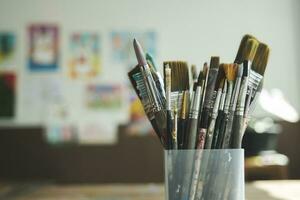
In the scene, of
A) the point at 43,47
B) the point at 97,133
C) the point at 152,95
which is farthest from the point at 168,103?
the point at 43,47

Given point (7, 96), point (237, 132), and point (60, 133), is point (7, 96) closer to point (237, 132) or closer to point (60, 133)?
point (60, 133)

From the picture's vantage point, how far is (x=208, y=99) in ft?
1.46

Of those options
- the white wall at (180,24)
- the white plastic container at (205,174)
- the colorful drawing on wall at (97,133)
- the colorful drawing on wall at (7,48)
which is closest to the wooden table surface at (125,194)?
the white plastic container at (205,174)

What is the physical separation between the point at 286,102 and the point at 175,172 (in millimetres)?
2076

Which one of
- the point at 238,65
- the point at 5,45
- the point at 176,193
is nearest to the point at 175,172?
the point at 176,193

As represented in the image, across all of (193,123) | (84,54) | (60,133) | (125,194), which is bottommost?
(60,133)

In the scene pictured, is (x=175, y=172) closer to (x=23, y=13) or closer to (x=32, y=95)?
(x=32, y=95)

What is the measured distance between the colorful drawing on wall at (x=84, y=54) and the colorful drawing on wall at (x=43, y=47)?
117 mm

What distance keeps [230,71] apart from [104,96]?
202cm

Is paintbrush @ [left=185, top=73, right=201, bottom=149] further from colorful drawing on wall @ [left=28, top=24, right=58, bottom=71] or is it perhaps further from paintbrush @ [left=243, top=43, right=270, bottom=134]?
colorful drawing on wall @ [left=28, top=24, right=58, bottom=71]

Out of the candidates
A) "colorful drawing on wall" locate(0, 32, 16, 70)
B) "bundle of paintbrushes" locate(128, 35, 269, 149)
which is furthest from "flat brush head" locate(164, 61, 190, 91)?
"colorful drawing on wall" locate(0, 32, 16, 70)

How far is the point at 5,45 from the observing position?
8.09 feet

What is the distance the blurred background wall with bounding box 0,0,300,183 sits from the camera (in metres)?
2.39

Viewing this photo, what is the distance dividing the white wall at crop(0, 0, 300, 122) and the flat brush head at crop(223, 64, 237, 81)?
196cm
